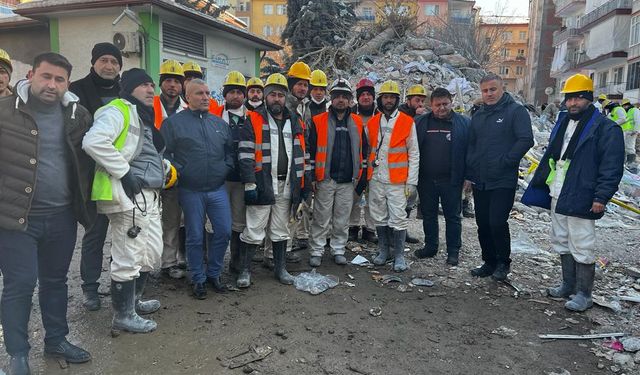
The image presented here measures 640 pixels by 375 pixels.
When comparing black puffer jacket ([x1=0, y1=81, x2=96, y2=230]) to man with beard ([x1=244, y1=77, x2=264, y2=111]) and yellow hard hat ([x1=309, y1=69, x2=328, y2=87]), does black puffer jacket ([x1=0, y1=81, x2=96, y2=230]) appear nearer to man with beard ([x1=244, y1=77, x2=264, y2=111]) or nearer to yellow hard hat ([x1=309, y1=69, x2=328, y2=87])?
man with beard ([x1=244, y1=77, x2=264, y2=111])

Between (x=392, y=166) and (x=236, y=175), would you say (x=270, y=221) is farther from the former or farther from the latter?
(x=392, y=166)

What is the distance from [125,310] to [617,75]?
116ft

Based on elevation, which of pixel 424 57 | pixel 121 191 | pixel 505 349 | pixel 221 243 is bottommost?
pixel 505 349

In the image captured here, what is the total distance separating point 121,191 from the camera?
3.24 m

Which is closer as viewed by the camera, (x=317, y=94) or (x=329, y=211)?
(x=329, y=211)

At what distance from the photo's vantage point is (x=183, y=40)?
10266 millimetres

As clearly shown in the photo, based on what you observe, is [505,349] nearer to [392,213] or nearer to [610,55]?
[392,213]

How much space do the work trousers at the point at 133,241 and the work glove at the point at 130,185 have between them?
9 cm

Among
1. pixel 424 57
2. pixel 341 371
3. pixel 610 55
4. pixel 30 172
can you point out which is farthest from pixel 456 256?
pixel 610 55

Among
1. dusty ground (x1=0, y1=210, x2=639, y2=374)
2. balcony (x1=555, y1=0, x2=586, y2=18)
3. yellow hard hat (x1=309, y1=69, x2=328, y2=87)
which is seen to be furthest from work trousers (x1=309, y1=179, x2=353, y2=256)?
balcony (x1=555, y1=0, x2=586, y2=18)

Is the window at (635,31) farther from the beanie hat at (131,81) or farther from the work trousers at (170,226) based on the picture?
the beanie hat at (131,81)

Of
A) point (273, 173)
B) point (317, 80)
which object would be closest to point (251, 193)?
point (273, 173)

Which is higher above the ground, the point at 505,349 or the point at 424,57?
the point at 424,57

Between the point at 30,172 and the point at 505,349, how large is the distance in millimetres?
3596
